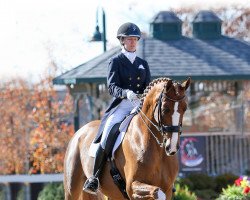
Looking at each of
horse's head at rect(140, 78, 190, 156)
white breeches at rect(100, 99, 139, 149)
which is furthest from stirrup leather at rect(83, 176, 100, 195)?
horse's head at rect(140, 78, 190, 156)

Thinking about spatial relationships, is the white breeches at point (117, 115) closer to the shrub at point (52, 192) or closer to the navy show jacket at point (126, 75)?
the navy show jacket at point (126, 75)

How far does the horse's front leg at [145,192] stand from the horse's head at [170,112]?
49cm

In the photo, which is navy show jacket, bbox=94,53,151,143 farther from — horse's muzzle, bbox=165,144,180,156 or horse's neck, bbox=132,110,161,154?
horse's muzzle, bbox=165,144,180,156

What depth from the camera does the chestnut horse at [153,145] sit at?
A: 34.9ft

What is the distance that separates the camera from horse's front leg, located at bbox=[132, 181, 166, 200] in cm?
1068

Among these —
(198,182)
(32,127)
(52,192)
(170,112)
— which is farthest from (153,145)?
(32,127)

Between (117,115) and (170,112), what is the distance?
1.62 m

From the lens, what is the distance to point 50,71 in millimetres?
37906

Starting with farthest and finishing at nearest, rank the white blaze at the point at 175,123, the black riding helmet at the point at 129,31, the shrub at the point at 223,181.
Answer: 1. the shrub at the point at 223,181
2. the black riding helmet at the point at 129,31
3. the white blaze at the point at 175,123

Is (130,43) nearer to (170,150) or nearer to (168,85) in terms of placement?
(168,85)

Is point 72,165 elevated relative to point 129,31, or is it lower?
lower

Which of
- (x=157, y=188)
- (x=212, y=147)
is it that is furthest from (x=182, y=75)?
(x=157, y=188)

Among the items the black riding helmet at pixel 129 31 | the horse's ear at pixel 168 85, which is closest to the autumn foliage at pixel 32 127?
the black riding helmet at pixel 129 31

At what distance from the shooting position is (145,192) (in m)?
10.9
